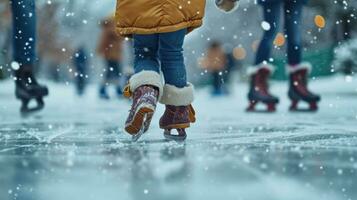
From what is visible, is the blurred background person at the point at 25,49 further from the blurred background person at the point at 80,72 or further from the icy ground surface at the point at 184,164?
the blurred background person at the point at 80,72

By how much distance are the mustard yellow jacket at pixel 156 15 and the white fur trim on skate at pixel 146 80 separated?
7.0 inches

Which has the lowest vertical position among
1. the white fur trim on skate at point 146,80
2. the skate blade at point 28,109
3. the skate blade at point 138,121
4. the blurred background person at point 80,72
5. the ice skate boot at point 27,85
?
the blurred background person at point 80,72

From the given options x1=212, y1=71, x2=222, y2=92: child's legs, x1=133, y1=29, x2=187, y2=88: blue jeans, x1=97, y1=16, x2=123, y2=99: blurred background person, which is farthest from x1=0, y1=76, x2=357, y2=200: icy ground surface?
x1=212, y1=71, x2=222, y2=92: child's legs

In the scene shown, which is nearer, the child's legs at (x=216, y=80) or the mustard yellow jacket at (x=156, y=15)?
the mustard yellow jacket at (x=156, y=15)

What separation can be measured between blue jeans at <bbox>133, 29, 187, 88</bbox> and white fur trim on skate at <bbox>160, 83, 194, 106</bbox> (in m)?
0.03

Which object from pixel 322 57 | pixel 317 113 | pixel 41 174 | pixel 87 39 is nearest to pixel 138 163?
pixel 41 174

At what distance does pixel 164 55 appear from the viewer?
2914mm

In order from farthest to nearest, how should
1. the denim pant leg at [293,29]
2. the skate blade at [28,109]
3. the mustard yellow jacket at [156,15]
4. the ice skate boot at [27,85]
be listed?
the denim pant leg at [293,29]
the skate blade at [28,109]
the ice skate boot at [27,85]
the mustard yellow jacket at [156,15]

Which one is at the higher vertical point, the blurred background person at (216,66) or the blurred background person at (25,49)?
the blurred background person at (25,49)

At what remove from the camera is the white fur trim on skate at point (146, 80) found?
284 cm

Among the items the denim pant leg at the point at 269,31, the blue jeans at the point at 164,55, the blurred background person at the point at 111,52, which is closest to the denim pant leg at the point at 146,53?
the blue jeans at the point at 164,55

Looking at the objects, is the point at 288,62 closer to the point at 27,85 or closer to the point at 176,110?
the point at 27,85

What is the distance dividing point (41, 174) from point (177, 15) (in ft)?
3.38

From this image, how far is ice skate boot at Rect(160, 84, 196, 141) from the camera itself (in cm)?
291
